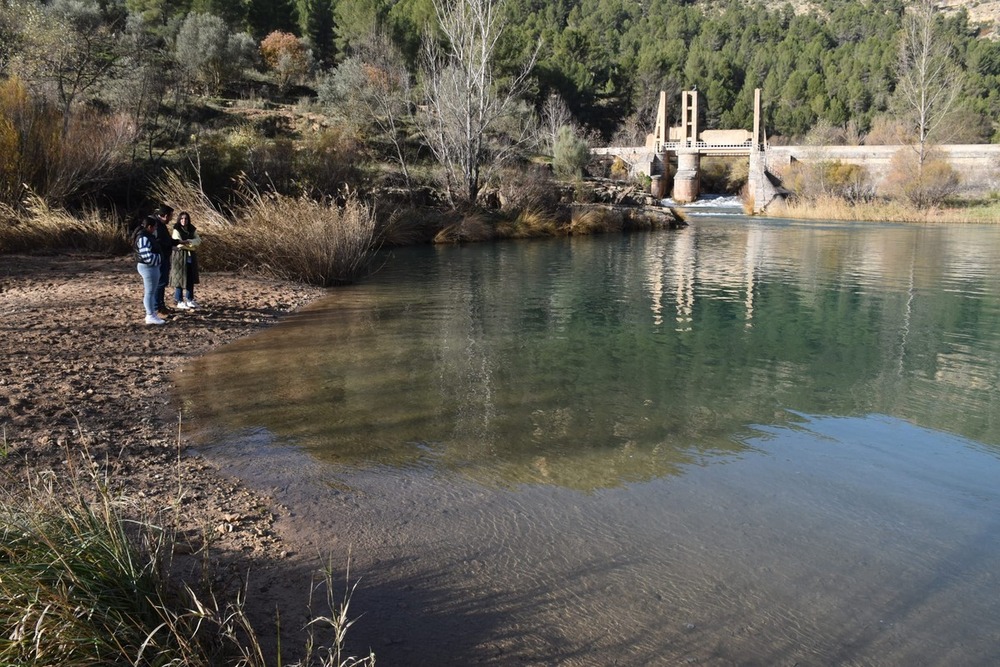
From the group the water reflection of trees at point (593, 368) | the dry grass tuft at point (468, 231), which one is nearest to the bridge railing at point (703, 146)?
the dry grass tuft at point (468, 231)

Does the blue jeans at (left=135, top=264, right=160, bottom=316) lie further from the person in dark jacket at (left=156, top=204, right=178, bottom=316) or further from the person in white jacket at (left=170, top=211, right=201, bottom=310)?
the person in white jacket at (left=170, top=211, right=201, bottom=310)

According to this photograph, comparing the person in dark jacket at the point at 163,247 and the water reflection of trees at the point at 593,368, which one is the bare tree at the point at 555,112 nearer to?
the water reflection of trees at the point at 593,368

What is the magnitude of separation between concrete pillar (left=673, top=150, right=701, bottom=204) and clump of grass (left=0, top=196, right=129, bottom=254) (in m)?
49.1

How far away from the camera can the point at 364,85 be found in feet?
129

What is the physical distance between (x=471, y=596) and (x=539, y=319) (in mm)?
8469

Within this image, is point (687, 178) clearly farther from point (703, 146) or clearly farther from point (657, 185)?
point (703, 146)

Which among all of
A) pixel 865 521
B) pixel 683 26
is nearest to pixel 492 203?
pixel 865 521

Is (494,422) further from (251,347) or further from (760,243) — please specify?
(760,243)

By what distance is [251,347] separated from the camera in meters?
9.55

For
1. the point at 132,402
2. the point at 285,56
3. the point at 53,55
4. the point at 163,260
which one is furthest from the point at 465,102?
the point at 132,402

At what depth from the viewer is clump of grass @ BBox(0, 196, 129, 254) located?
15.3 m

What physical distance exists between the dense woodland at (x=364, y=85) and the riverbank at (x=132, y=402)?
6.75 m

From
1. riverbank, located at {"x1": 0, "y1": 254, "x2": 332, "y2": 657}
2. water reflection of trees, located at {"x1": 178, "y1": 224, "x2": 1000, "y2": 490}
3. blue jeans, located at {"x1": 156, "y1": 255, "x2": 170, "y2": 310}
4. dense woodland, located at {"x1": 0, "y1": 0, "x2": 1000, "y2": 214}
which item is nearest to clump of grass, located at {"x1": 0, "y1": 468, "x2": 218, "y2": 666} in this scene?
riverbank, located at {"x1": 0, "y1": 254, "x2": 332, "y2": 657}

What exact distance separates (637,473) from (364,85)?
123 feet
